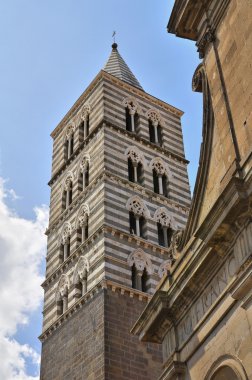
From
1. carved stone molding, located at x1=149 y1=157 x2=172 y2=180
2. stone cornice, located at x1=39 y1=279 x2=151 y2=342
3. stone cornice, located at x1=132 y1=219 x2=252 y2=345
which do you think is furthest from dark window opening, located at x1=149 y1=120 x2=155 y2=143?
stone cornice, located at x1=132 y1=219 x2=252 y2=345

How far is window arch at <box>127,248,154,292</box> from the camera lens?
23.6m

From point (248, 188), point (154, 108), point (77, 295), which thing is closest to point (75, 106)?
point (154, 108)

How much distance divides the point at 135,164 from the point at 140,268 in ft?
18.9

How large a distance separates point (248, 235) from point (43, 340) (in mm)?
17098

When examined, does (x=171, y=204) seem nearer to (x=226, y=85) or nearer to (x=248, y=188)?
(x=226, y=85)

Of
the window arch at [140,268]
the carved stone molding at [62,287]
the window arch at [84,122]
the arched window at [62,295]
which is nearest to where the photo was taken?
the window arch at [140,268]

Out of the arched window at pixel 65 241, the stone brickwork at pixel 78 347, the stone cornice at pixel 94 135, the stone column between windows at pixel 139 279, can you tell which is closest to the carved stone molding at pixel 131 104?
the stone cornice at pixel 94 135

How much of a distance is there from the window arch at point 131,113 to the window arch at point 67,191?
362cm

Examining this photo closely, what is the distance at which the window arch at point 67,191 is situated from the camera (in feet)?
94.0

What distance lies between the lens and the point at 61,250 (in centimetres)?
2703

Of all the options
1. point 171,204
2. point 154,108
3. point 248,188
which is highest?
point 154,108

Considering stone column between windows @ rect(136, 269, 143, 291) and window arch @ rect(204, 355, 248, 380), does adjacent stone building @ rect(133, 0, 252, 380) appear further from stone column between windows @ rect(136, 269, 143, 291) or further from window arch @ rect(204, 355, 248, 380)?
stone column between windows @ rect(136, 269, 143, 291)

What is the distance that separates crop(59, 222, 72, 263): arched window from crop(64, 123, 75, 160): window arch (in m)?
4.57

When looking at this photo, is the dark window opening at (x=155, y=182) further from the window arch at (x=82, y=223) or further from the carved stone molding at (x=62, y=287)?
the carved stone molding at (x=62, y=287)
